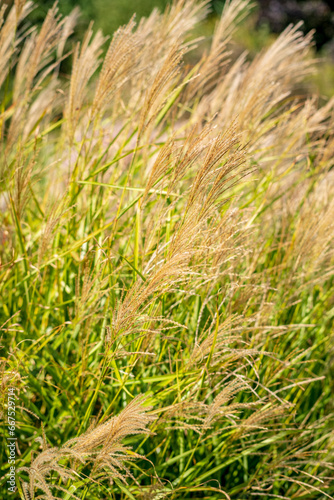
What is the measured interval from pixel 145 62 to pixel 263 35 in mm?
10747

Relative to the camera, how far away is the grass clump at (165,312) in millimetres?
1111

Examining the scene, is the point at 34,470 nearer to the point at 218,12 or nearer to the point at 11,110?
the point at 11,110

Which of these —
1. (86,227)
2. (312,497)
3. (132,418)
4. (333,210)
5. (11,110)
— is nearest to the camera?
(132,418)

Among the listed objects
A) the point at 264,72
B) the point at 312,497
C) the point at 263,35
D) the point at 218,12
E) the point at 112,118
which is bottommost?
the point at 312,497

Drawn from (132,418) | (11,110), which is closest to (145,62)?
(11,110)

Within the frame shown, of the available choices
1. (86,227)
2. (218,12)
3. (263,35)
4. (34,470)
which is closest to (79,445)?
(34,470)

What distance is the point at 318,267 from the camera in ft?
5.20

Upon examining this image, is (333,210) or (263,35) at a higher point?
(263,35)

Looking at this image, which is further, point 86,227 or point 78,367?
point 86,227

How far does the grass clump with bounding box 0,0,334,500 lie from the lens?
3.65ft

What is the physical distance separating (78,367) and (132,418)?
0.54 metres

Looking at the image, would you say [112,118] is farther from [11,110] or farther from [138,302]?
[138,302]

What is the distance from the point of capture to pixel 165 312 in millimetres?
1392

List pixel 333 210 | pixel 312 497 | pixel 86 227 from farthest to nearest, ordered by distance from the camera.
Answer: pixel 86 227, pixel 312 497, pixel 333 210
